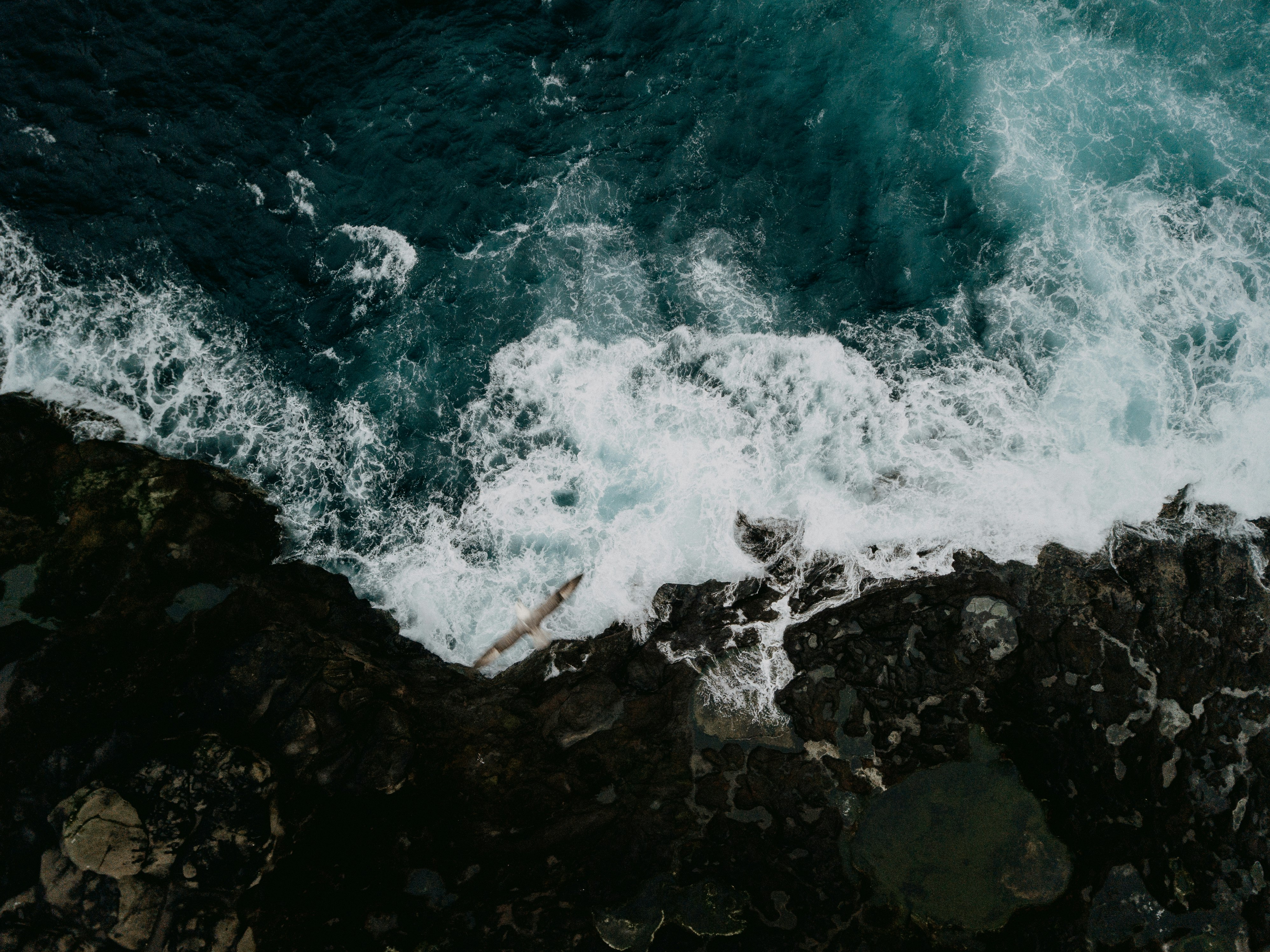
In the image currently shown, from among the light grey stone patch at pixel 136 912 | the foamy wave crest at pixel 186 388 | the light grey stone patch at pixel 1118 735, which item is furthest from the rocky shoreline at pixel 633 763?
the foamy wave crest at pixel 186 388

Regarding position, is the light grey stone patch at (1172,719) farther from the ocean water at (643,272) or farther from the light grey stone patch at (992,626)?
the ocean water at (643,272)

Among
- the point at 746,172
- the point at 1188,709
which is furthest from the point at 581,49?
the point at 1188,709

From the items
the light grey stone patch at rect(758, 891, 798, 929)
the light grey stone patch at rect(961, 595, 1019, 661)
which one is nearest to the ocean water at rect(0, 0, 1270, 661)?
the light grey stone patch at rect(961, 595, 1019, 661)

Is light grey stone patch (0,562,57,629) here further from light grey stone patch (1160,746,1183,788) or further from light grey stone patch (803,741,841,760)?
light grey stone patch (1160,746,1183,788)

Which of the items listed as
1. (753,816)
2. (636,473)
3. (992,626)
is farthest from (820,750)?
(636,473)

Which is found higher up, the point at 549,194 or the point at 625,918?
the point at 549,194

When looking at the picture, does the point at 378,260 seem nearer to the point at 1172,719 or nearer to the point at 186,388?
the point at 186,388

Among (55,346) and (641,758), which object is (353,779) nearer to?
(641,758)

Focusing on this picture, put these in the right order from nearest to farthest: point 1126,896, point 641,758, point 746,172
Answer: point 1126,896 → point 641,758 → point 746,172

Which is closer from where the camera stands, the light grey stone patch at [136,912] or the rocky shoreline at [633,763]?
the light grey stone patch at [136,912]
